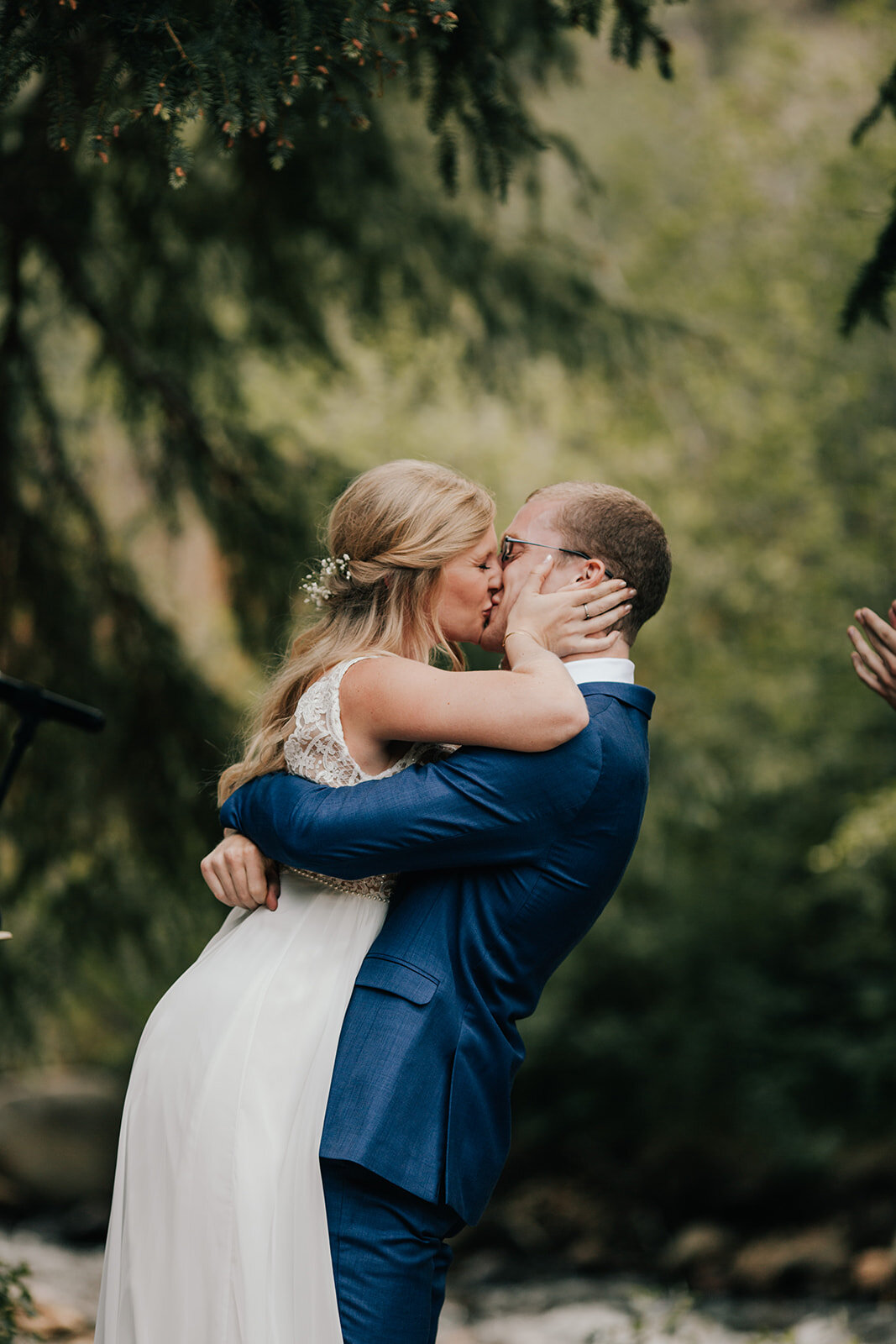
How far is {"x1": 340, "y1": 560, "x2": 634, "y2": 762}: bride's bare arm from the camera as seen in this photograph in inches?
72.2

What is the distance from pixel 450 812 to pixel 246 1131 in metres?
0.61

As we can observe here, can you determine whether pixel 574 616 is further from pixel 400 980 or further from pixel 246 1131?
pixel 246 1131

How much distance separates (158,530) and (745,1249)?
5.32m

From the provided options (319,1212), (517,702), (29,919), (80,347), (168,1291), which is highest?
(80,347)

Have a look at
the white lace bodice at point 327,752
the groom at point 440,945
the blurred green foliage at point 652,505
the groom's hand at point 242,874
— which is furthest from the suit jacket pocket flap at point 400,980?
the blurred green foliage at point 652,505

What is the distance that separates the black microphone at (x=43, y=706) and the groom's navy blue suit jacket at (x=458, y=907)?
30.5 inches

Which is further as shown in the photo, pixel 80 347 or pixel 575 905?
pixel 80 347

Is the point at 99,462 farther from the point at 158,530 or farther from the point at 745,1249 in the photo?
the point at 745,1249

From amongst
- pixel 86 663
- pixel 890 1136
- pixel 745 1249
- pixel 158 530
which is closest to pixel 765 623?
pixel 890 1136

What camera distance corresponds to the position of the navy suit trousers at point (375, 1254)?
5.97ft

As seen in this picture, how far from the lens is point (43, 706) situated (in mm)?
2604

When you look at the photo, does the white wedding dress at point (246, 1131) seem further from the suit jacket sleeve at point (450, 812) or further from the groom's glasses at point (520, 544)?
the groom's glasses at point (520, 544)

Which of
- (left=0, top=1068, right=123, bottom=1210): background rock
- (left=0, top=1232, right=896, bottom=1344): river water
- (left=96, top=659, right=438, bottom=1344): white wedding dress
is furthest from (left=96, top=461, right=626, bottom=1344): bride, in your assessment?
(left=0, top=1068, right=123, bottom=1210): background rock

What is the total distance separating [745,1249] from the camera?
22.6 feet
